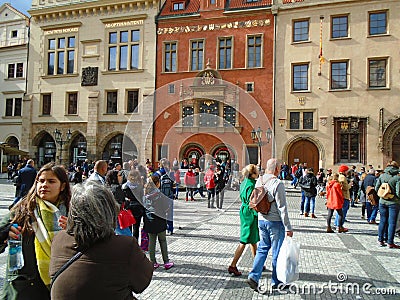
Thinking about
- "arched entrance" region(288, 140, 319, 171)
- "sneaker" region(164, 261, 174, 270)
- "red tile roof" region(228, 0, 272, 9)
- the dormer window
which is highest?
the dormer window

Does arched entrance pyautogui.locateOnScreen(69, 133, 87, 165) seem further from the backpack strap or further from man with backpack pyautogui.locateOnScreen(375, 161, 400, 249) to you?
the backpack strap

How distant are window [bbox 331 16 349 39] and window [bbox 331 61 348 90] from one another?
1724 mm

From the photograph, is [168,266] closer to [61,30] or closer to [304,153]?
[304,153]

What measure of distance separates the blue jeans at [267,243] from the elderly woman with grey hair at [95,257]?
9.83 ft

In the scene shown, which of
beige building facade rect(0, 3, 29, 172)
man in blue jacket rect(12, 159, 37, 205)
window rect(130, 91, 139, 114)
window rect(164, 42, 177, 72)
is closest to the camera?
man in blue jacket rect(12, 159, 37, 205)

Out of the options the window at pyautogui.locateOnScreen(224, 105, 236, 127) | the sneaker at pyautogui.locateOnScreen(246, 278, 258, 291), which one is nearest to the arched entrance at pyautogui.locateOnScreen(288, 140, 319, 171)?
the window at pyautogui.locateOnScreen(224, 105, 236, 127)

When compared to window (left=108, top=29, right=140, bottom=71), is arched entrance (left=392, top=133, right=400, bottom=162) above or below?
below

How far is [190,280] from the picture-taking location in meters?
5.00

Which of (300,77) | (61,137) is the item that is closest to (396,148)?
(300,77)

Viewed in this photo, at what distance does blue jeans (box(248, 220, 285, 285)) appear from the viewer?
4566mm

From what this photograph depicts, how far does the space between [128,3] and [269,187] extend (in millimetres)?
25267

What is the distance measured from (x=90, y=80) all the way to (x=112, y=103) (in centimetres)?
260

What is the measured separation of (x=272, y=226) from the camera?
15.3ft

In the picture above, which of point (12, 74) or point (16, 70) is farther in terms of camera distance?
point (12, 74)
